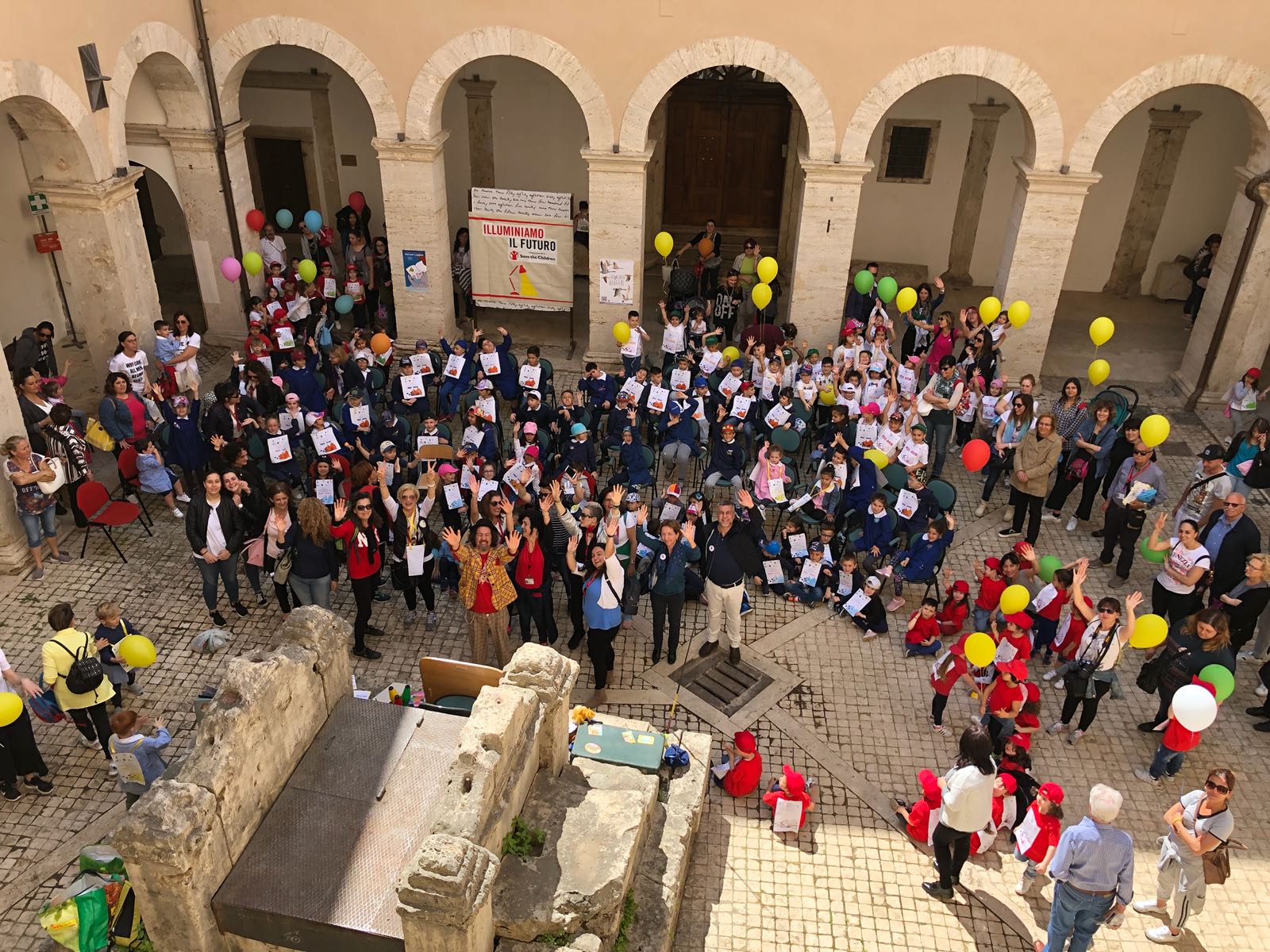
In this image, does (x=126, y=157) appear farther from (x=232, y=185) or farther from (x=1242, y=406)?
(x=1242, y=406)

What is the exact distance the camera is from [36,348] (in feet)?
45.2

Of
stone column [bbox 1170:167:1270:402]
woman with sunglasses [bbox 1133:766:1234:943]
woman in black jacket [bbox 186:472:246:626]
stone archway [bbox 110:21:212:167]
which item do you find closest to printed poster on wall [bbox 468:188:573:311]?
stone archway [bbox 110:21:212:167]

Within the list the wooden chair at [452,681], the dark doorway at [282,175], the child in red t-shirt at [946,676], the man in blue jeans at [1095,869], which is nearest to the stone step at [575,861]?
the wooden chair at [452,681]

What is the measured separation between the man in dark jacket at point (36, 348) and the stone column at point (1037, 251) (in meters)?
13.0

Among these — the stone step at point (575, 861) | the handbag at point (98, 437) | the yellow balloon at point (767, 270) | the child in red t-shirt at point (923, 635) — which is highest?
the yellow balloon at point (767, 270)

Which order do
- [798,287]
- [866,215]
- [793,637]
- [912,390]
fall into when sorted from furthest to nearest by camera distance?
[866,215] → [798,287] → [912,390] → [793,637]

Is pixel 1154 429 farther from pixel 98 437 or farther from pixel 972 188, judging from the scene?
pixel 98 437

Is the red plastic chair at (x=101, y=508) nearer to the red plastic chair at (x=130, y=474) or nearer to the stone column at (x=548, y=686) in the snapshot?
the red plastic chair at (x=130, y=474)

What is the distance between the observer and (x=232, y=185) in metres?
15.8

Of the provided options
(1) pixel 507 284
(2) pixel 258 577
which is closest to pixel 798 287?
(1) pixel 507 284

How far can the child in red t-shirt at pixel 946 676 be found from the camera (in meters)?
9.54

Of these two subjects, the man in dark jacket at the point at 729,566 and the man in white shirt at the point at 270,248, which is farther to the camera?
the man in white shirt at the point at 270,248

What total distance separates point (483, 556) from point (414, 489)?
1.18m

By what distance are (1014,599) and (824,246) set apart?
7.19 metres
